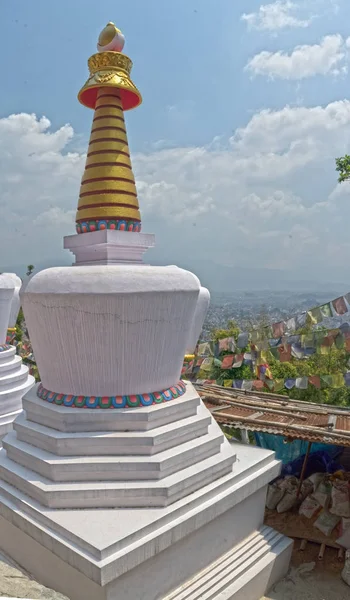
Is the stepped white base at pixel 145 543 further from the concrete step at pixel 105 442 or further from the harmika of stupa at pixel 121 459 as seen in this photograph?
the concrete step at pixel 105 442

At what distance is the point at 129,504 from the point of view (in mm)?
4207

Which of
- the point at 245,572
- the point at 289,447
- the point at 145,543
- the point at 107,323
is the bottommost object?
the point at 245,572

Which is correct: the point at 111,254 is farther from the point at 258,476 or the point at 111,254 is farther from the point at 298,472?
the point at 298,472

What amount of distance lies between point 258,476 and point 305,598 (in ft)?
5.40

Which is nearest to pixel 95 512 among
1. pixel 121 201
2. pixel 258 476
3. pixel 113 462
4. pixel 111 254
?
pixel 113 462

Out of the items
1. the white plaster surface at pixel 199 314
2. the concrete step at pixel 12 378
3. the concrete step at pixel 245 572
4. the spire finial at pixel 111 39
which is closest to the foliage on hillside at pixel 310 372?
the concrete step at pixel 12 378

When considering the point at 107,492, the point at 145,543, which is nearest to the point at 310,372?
the point at 107,492

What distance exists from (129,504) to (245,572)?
5.90ft

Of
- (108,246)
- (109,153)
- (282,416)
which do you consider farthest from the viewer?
(282,416)

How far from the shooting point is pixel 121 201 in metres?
5.41

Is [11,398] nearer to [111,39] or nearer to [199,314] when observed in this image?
[199,314]

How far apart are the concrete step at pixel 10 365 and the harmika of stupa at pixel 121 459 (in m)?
2.65

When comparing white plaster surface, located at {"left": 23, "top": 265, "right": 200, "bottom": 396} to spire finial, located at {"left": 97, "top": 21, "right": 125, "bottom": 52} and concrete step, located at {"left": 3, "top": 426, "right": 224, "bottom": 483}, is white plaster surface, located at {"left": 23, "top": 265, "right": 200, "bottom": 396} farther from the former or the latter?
spire finial, located at {"left": 97, "top": 21, "right": 125, "bottom": 52}

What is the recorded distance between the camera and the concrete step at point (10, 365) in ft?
24.6
